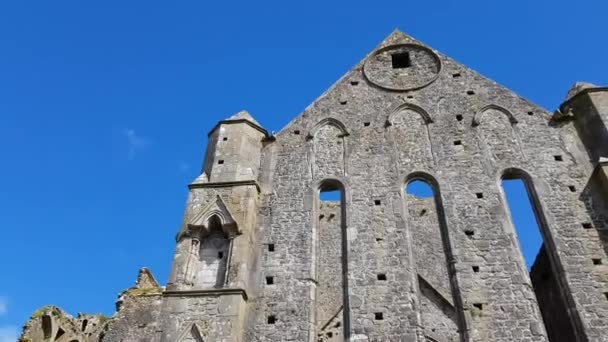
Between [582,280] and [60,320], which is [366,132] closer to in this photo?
[582,280]

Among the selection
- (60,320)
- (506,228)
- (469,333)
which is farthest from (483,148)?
(60,320)

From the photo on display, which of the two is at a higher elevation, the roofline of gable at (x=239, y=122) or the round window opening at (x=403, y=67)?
the round window opening at (x=403, y=67)

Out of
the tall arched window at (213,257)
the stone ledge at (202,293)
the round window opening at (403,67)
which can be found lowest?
the stone ledge at (202,293)

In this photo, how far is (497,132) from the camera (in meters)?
10.1

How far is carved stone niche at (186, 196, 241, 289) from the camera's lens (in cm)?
816

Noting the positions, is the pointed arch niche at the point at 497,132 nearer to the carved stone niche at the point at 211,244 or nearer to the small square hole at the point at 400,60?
the small square hole at the point at 400,60

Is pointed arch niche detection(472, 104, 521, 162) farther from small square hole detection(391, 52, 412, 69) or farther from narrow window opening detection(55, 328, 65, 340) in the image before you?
narrow window opening detection(55, 328, 65, 340)

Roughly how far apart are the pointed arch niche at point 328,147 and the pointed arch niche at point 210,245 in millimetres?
2025

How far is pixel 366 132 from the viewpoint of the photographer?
1038 cm

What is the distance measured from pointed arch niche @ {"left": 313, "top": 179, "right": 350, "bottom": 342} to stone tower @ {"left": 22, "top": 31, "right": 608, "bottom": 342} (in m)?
0.06

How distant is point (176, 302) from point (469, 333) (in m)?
4.31

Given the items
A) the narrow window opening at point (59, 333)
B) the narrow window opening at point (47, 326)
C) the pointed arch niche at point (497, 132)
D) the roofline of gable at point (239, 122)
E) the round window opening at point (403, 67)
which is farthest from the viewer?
the narrow window opening at point (59, 333)

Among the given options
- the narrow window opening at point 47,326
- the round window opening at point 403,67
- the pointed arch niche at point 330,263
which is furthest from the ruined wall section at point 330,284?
the narrow window opening at point 47,326

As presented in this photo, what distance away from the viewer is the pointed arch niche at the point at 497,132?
9.62 m
